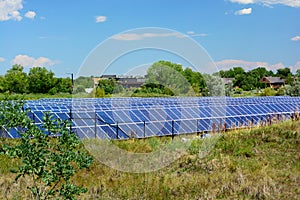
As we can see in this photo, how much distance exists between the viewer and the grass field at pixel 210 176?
23.4ft

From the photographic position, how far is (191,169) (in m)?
9.19

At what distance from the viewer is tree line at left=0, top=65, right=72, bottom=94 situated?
54.3m

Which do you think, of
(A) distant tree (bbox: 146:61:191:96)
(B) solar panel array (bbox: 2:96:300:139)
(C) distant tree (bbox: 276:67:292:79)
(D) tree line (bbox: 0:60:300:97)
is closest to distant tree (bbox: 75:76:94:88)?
(D) tree line (bbox: 0:60:300:97)

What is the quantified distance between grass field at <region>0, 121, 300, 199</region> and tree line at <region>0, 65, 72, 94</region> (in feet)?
151

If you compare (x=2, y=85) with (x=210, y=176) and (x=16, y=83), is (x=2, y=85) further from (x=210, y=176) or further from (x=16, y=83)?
(x=210, y=176)

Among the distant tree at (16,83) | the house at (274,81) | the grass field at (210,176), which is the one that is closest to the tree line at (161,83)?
the distant tree at (16,83)

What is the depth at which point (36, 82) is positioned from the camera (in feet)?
186

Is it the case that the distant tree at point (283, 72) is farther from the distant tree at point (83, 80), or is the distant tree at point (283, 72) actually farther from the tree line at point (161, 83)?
the distant tree at point (83, 80)

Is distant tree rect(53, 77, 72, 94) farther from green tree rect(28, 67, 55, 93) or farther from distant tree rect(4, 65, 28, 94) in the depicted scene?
distant tree rect(4, 65, 28, 94)

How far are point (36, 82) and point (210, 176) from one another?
51.5 meters

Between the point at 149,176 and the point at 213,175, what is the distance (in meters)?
1.35

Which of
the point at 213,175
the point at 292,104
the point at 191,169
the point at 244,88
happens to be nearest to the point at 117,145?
the point at 191,169

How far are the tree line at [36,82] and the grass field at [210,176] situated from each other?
151ft

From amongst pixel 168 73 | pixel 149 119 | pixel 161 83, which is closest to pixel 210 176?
pixel 168 73
